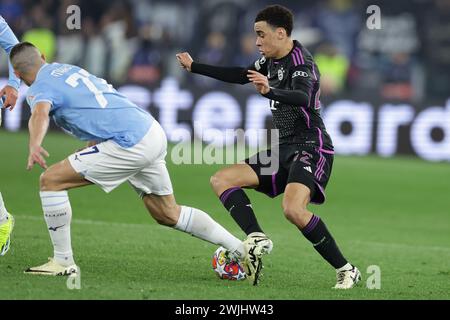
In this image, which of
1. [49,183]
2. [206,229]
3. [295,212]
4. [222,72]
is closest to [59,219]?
[49,183]

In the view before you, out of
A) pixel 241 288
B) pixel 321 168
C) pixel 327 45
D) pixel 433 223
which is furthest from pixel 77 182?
pixel 327 45

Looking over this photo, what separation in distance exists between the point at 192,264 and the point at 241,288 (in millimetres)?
1334

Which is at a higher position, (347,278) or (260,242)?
(260,242)

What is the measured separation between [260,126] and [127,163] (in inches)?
450

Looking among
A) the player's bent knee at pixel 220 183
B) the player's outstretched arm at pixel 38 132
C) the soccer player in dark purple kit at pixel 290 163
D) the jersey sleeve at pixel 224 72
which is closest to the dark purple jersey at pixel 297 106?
the soccer player in dark purple kit at pixel 290 163

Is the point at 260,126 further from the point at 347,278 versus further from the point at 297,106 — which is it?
the point at 347,278

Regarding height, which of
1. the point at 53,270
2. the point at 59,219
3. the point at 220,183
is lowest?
the point at 53,270

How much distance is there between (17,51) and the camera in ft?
24.1

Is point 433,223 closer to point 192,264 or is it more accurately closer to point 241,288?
point 192,264

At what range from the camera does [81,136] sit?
7.48 meters

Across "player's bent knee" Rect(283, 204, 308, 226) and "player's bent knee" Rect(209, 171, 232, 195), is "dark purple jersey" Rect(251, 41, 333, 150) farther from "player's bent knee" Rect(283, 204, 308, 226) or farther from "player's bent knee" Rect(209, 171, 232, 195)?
"player's bent knee" Rect(283, 204, 308, 226)

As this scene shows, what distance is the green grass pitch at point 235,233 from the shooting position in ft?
23.6

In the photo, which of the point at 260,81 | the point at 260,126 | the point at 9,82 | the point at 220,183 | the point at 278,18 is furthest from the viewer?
the point at 260,126

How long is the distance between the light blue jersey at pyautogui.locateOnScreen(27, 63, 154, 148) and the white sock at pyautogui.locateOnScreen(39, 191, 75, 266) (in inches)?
21.0
